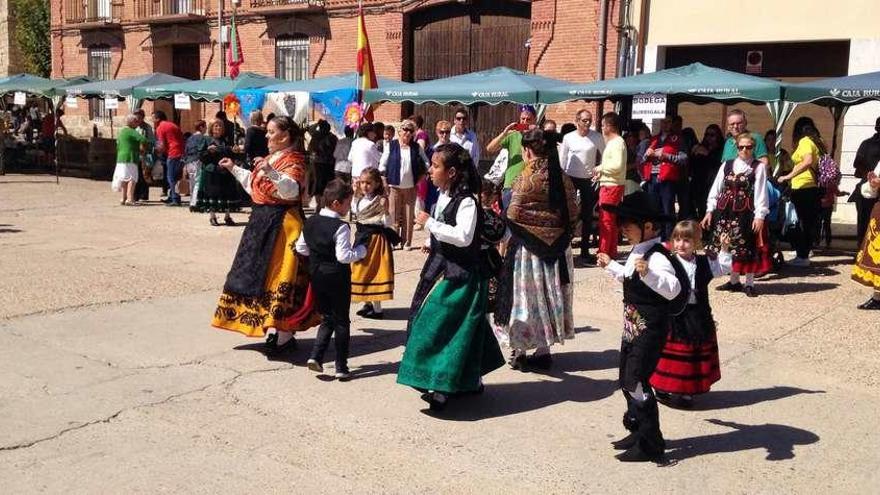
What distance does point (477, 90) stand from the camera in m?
13.5

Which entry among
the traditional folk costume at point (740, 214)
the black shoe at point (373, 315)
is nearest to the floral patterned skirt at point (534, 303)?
the black shoe at point (373, 315)

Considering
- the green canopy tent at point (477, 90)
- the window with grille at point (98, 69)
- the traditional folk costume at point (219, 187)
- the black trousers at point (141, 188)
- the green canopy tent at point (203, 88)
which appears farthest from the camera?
the window with grille at point (98, 69)

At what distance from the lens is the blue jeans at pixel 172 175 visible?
16.4 metres

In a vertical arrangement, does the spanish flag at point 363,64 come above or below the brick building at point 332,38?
below

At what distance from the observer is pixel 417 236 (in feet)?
43.5

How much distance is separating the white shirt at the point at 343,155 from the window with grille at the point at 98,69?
18.8 metres

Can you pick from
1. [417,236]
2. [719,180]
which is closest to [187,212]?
[417,236]

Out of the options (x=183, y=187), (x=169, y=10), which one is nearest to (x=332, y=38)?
(x=183, y=187)

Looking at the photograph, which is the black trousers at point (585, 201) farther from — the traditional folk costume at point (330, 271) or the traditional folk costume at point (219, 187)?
the traditional folk costume at point (219, 187)

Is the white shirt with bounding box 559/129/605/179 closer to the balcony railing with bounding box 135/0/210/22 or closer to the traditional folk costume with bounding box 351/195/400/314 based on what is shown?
the traditional folk costume with bounding box 351/195/400/314

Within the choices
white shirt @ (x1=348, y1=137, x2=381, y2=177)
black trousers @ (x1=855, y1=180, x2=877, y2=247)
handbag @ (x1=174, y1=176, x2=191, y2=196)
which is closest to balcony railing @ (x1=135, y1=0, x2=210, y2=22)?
handbag @ (x1=174, y1=176, x2=191, y2=196)

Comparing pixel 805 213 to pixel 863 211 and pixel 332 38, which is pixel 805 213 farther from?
pixel 332 38

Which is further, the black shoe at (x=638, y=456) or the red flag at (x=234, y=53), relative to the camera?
the red flag at (x=234, y=53)

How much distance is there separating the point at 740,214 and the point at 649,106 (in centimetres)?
375
